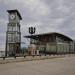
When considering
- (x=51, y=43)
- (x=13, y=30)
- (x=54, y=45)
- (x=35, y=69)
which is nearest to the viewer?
(x=35, y=69)

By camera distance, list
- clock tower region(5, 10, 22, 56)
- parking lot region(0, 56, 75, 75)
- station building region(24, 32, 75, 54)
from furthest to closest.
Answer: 1. station building region(24, 32, 75, 54)
2. clock tower region(5, 10, 22, 56)
3. parking lot region(0, 56, 75, 75)

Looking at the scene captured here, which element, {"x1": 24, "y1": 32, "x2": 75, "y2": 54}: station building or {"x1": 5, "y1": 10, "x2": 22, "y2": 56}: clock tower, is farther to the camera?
{"x1": 24, "y1": 32, "x2": 75, "y2": 54}: station building

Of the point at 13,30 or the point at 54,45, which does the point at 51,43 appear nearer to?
the point at 54,45

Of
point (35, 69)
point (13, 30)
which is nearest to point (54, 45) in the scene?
point (13, 30)

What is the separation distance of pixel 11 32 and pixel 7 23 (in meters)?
2.63

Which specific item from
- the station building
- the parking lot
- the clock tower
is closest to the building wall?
the station building

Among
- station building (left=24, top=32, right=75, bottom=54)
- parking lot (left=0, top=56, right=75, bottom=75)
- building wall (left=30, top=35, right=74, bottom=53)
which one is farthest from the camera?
station building (left=24, top=32, right=75, bottom=54)

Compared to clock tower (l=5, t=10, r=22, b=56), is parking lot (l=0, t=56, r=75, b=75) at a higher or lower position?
lower

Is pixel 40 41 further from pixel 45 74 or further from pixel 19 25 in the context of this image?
pixel 45 74

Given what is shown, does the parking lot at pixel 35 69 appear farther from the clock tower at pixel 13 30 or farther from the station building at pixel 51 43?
the station building at pixel 51 43

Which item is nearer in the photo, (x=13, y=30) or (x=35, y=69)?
(x=35, y=69)

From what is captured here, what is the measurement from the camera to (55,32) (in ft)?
266

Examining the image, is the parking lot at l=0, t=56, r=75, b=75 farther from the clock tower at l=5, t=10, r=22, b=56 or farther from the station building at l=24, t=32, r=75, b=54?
the station building at l=24, t=32, r=75, b=54

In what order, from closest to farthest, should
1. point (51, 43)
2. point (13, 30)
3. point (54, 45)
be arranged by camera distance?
1. point (13, 30)
2. point (54, 45)
3. point (51, 43)
